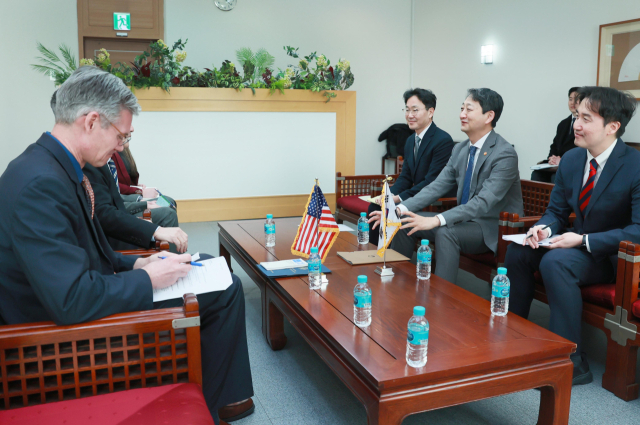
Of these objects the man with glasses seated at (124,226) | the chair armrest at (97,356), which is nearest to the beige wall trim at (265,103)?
the man with glasses seated at (124,226)

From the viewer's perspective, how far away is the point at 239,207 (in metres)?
6.00

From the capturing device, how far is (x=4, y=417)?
1.21 m

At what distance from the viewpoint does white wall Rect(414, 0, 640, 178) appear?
5.37m

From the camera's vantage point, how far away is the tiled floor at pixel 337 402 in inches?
79.6

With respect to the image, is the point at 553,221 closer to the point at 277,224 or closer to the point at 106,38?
the point at 277,224

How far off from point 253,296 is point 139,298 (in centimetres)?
203

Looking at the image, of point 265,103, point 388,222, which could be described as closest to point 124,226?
point 388,222

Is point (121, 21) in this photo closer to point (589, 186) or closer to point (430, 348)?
point (589, 186)

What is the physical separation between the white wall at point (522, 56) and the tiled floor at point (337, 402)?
3634mm

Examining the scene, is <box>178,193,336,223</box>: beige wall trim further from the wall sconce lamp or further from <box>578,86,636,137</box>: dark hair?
<box>578,86,636,137</box>: dark hair

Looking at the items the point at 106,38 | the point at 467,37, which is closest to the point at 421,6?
the point at 467,37

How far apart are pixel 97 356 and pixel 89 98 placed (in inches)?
28.7

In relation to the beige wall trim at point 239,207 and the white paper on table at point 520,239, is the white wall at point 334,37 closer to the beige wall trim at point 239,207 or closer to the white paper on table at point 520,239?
the beige wall trim at point 239,207

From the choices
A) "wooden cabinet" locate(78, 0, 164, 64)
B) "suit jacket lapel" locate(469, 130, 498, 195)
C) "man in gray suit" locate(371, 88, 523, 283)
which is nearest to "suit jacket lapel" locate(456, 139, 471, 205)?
"man in gray suit" locate(371, 88, 523, 283)
